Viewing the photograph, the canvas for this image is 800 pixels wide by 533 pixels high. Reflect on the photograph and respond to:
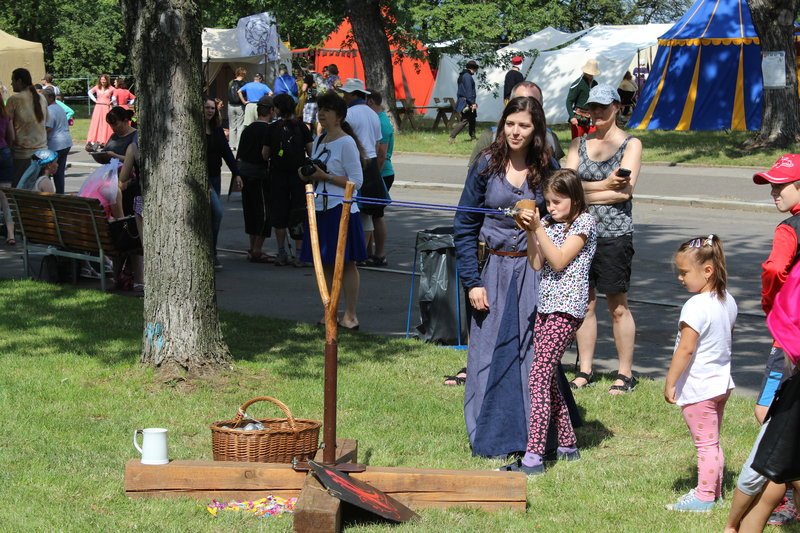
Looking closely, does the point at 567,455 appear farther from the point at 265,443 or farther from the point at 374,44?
the point at 374,44

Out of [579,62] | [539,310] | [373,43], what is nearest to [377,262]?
[539,310]

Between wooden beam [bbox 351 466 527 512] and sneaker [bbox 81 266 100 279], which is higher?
wooden beam [bbox 351 466 527 512]

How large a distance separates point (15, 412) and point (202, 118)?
2.16m

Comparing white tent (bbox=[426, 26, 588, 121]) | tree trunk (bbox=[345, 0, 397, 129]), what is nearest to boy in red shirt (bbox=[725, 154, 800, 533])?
tree trunk (bbox=[345, 0, 397, 129])

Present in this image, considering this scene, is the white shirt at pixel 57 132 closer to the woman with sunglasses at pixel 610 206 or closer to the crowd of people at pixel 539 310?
the woman with sunglasses at pixel 610 206

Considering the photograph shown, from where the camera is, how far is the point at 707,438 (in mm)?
5012

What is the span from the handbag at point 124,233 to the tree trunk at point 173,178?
143 inches

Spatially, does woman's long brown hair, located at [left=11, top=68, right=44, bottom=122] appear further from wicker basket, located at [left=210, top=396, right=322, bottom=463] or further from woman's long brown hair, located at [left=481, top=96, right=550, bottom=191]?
wicker basket, located at [left=210, top=396, right=322, bottom=463]

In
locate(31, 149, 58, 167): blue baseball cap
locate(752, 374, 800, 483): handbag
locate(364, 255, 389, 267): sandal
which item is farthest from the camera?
locate(31, 149, 58, 167): blue baseball cap

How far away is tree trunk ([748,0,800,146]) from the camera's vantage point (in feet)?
69.1

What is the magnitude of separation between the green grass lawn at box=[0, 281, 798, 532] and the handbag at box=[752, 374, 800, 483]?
0.84 m

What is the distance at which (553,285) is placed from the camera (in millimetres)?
5500

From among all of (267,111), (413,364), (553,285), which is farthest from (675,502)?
(267,111)

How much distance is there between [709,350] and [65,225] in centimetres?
775
